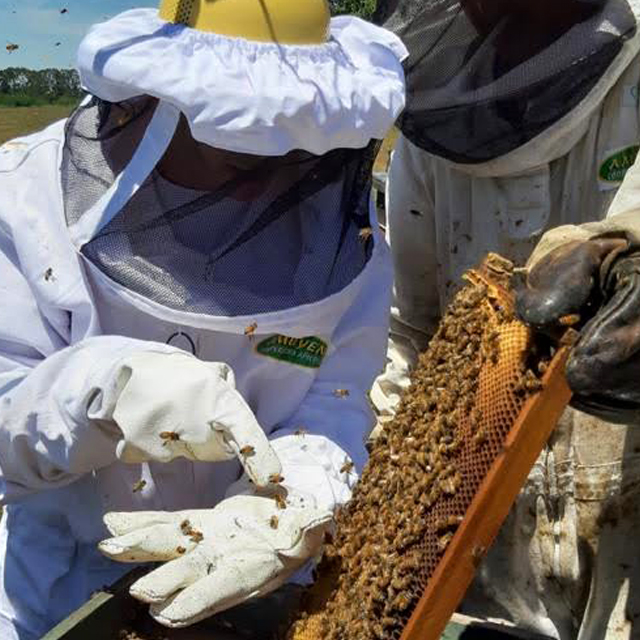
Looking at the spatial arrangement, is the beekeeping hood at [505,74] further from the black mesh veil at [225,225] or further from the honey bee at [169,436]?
the honey bee at [169,436]

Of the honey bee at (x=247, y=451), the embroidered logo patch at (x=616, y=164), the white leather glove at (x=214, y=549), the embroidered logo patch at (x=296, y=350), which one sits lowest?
the white leather glove at (x=214, y=549)

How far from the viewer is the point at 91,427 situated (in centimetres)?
174

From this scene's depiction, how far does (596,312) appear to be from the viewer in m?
1.55

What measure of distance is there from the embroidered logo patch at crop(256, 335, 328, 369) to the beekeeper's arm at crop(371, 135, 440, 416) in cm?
103

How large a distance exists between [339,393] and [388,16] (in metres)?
1.32

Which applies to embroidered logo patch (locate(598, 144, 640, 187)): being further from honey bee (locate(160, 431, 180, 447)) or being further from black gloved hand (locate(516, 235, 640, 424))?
honey bee (locate(160, 431, 180, 447))

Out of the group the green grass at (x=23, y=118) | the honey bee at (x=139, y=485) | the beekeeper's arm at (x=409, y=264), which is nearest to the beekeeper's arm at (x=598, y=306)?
the honey bee at (x=139, y=485)

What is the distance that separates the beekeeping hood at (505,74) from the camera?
2.48m

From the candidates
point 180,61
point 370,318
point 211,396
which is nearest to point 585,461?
point 370,318

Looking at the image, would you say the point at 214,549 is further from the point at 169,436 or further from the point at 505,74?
the point at 505,74

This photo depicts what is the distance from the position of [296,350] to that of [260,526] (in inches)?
17.9

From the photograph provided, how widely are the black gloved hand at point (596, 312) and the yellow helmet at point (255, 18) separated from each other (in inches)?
26.0

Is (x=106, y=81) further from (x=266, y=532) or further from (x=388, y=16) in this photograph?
(x=388, y=16)

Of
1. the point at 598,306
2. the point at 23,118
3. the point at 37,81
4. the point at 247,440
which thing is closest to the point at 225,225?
the point at 247,440
